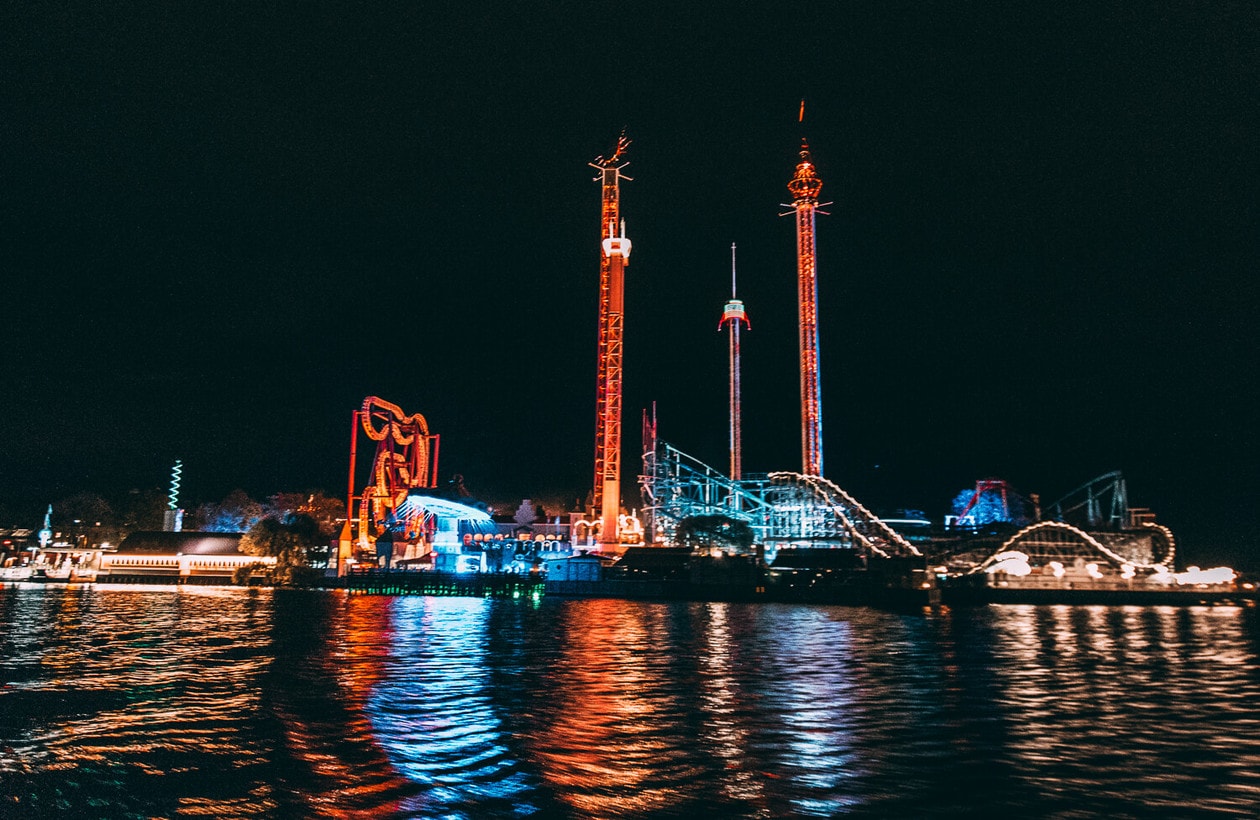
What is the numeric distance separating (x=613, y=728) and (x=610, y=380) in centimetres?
9292

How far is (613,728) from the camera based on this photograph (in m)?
15.6

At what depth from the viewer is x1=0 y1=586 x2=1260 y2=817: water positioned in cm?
1105

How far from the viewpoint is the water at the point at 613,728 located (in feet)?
36.2

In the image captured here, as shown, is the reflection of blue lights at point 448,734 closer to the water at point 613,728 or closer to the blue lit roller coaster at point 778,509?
the water at point 613,728

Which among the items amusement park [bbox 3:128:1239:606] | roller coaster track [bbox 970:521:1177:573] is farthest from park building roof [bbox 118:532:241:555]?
roller coaster track [bbox 970:521:1177:573]

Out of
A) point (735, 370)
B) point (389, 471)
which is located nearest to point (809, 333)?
point (735, 370)

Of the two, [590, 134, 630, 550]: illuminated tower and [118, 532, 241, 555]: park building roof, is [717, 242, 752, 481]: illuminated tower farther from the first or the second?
[118, 532, 241, 555]: park building roof

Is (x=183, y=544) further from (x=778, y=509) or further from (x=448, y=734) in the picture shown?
(x=448, y=734)

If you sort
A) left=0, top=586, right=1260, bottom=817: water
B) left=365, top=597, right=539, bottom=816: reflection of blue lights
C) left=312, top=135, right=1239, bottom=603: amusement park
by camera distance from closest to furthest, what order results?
left=365, top=597, right=539, bottom=816: reflection of blue lights, left=0, top=586, right=1260, bottom=817: water, left=312, top=135, right=1239, bottom=603: amusement park

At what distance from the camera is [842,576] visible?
3159 inches

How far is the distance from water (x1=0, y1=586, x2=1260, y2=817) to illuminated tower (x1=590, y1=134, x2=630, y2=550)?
71.4 meters

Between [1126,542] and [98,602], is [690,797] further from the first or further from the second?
[1126,542]

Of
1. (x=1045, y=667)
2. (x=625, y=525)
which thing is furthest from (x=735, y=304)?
(x=1045, y=667)

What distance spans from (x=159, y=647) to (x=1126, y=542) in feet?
324
